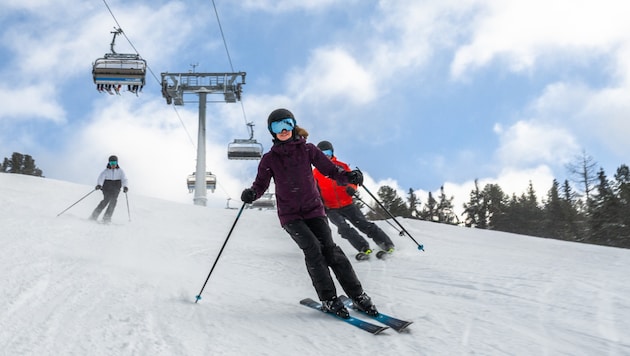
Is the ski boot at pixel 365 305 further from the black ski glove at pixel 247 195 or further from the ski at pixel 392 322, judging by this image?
the black ski glove at pixel 247 195

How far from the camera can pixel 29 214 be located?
8.64 meters

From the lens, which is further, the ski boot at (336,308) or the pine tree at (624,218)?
the pine tree at (624,218)

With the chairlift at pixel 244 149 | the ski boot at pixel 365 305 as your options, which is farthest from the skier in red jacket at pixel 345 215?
the chairlift at pixel 244 149

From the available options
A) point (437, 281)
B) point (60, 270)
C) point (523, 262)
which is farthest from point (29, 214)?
point (523, 262)

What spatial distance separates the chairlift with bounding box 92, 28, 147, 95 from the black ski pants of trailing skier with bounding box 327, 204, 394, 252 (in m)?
18.3

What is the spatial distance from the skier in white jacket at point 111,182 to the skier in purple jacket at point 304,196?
7724 millimetres

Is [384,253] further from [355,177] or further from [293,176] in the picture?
[293,176]

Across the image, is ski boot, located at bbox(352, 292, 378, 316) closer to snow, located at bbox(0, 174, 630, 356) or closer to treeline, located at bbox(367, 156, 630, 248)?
snow, located at bbox(0, 174, 630, 356)

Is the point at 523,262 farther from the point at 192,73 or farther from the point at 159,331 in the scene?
the point at 192,73

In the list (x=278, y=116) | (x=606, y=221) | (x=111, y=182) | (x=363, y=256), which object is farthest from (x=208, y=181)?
(x=606, y=221)

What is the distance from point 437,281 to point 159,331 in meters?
2.88

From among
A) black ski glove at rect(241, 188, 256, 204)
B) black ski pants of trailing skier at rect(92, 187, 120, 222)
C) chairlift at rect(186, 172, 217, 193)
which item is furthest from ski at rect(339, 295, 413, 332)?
chairlift at rect(186, 172, 217, 193)

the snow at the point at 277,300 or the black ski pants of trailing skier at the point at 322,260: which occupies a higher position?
the black ski pants of trailing skier at the point at 322,260

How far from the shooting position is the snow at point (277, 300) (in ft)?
7.65
